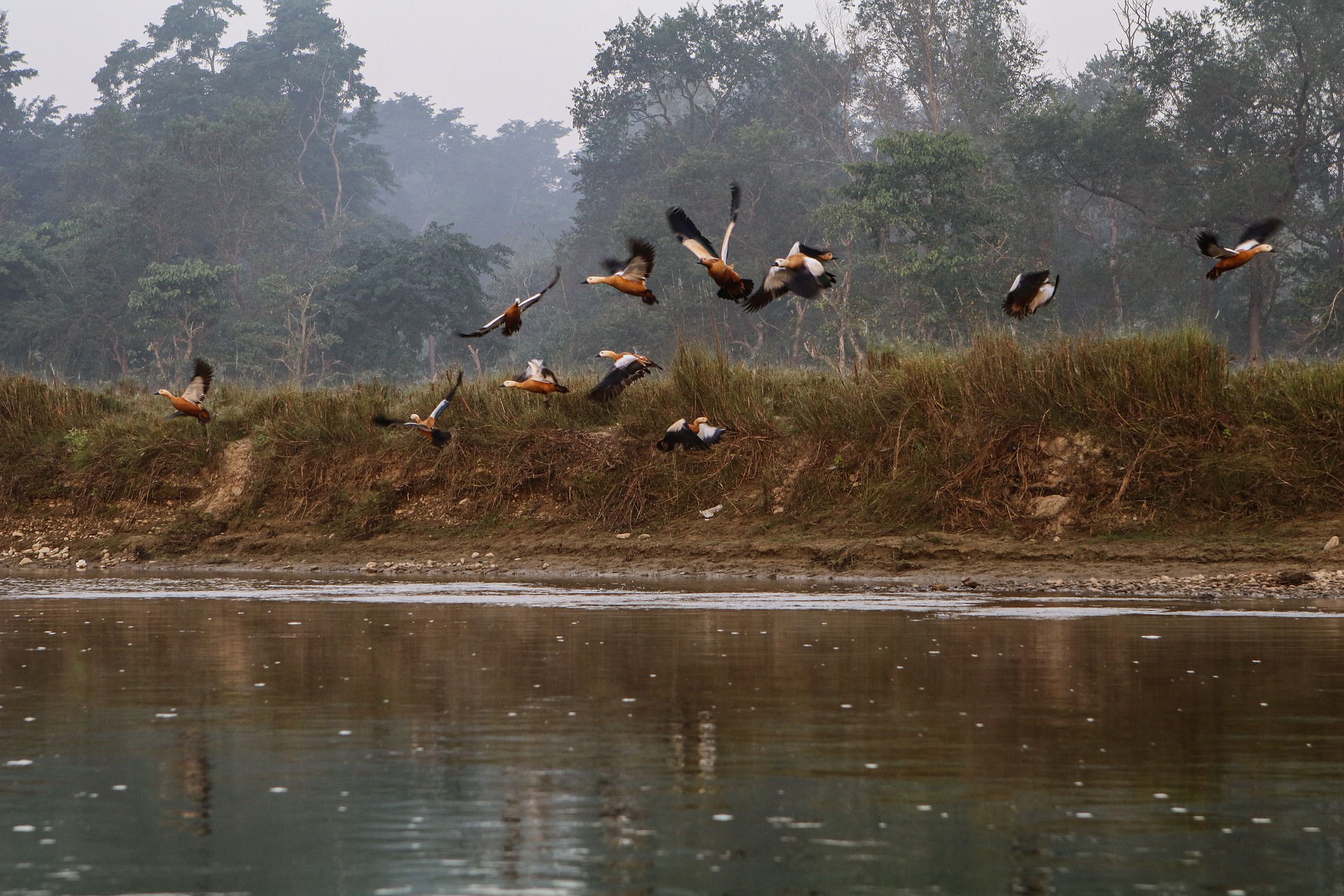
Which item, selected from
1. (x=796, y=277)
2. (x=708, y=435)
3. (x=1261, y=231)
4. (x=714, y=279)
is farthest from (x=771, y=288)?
(x=1261, y=231)

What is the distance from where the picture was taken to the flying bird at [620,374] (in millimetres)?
15602

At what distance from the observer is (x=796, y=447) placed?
54.3ft

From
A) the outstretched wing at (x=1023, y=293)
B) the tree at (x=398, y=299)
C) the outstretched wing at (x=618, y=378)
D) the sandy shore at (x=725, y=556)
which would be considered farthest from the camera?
the tree at (x=398, y=299)

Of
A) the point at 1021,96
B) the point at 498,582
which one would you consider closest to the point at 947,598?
the point at 498,582

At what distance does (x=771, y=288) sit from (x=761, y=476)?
3.83 meters

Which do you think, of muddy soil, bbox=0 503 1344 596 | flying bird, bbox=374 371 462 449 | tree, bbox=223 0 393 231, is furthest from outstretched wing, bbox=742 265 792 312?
tree, bbox=223 0 393 231

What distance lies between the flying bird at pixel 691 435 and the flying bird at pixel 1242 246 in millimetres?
4887

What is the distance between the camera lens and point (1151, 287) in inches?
1820

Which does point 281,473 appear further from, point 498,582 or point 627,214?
point 627,214

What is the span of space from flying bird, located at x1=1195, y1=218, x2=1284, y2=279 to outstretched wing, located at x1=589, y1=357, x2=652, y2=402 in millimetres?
5364

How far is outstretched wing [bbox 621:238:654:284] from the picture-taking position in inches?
532

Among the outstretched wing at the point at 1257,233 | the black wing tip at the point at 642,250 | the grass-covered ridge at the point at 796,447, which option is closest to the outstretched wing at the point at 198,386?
the grass-covered ridge at the point at 796,447

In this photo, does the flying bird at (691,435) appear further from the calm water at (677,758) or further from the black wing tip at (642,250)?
the calm water at (677,758)

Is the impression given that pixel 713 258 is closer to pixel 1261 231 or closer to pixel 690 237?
pixel 690 237
